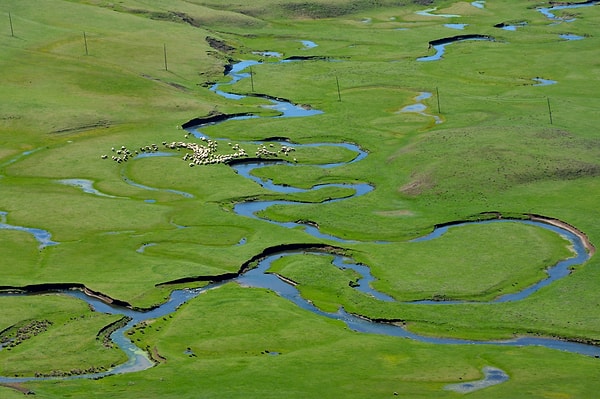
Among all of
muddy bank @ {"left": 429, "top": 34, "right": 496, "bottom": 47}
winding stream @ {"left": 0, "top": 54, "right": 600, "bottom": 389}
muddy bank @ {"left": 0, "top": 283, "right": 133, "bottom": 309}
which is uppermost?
muddy bank @ {"left": 0, "top": 283, "right": 133, "bottom": 309}

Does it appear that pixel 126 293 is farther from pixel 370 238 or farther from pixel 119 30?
pixel 119 30

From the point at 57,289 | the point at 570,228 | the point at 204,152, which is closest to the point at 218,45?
the point at 204,152

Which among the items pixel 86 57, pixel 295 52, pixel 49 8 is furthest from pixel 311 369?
pixel 49 8

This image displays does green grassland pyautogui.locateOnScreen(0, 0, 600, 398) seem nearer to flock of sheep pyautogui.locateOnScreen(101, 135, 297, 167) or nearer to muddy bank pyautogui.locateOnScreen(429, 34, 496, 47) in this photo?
muddy bank pyautogui.locateOnScreen(429, 34, 496, 47)

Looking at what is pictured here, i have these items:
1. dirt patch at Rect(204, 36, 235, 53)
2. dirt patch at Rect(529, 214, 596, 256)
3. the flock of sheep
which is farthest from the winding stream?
dirt patch at Rect(204, 36, 235, 53)

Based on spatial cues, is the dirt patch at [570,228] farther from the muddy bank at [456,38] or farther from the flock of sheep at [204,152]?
the muddy bank at [456,38]

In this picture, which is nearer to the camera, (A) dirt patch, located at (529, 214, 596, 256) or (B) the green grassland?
(B) the green grassland
